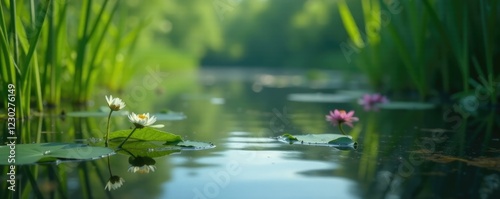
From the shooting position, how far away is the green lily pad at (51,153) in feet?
5.44

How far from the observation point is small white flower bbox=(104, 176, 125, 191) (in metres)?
1.39

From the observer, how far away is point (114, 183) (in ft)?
4.69

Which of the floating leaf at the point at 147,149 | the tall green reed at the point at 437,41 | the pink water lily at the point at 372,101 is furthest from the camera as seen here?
the pink water lily at the point at 372,101

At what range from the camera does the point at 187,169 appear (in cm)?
162

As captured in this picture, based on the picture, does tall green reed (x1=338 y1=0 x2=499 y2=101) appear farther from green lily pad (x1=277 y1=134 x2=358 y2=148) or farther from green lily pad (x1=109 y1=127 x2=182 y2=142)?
green lily pad (x1=109 y1=127 x2=182 y2=142)

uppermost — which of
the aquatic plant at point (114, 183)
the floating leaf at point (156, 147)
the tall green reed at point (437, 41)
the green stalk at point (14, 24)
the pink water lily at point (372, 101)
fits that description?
the tall green reed at point (437, 41)

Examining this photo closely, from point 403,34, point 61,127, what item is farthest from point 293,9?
point 61,127

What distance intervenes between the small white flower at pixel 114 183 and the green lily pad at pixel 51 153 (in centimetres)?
30

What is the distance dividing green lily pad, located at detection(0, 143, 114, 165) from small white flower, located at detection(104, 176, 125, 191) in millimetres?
296

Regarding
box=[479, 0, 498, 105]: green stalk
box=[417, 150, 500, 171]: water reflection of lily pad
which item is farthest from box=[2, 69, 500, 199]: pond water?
box=[479, 0, 498, 105]: green stalk

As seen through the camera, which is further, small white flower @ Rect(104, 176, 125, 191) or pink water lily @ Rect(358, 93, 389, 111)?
pink water lily @ Rect(358, 93, 389, 111)

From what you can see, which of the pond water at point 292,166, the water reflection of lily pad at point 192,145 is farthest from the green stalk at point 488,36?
the water reflection of lily pad at point 192,145

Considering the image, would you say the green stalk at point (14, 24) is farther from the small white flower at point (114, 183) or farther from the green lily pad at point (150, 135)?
the small white flower at point (114, 183)

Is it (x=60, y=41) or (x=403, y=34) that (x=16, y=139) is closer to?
(x=60, y=41)
